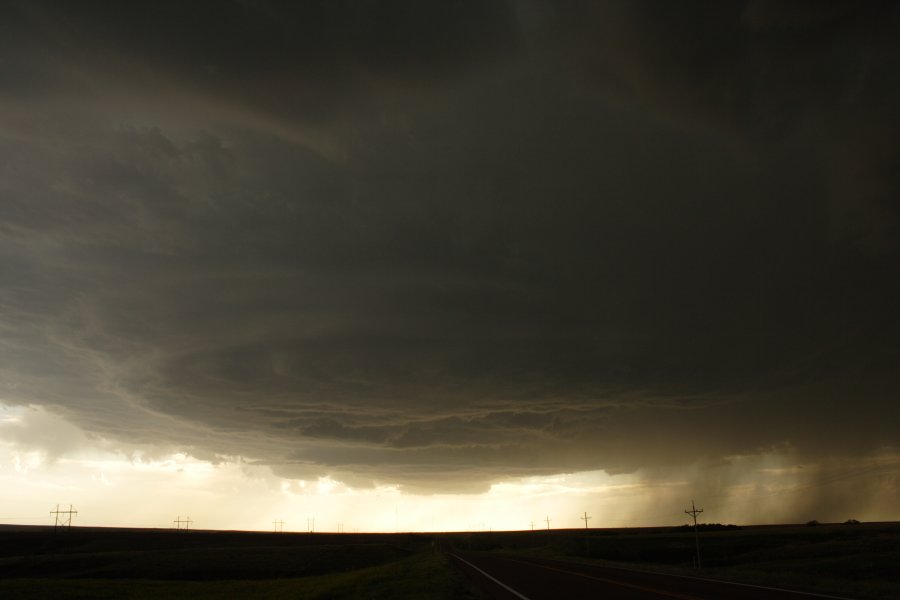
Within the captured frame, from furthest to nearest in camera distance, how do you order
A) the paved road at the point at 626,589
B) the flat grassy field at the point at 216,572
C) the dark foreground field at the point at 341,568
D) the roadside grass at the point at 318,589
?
1. the flat grassy field at the point at 216,572
2. the dark foreground field at the point at 341,568
3. the roadside grass at the point at 318,589
4. the paved road at the point at 626,589

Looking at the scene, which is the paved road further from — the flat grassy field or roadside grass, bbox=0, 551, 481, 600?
the flat grassy field

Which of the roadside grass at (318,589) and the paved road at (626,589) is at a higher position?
the paved road at (626,589)

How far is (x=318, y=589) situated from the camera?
159 ft

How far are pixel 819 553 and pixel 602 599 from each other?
62.5 meters

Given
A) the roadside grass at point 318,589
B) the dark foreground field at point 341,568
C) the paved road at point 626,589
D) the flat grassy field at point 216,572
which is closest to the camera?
the paved road at point 626,589

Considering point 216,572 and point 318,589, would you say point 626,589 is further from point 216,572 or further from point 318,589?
point 216,572

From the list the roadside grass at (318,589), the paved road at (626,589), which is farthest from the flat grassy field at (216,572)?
the paved road at (626,589)

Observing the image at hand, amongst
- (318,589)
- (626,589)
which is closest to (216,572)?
(318,589)

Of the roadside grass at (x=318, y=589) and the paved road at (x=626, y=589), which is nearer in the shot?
the paved road at (x=626, y=589)

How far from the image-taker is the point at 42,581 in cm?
6806

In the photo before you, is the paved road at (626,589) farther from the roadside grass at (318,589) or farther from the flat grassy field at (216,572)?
the flat grassy field at (216,572)

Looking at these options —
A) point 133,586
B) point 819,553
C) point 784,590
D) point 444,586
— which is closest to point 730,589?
point 784,590

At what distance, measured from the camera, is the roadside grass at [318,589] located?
32.8 meters

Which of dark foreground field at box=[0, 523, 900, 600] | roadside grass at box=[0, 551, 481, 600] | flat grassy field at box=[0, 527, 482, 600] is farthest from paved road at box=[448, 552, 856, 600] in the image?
flat grassy field at box=[0, 527, 482, 600]
